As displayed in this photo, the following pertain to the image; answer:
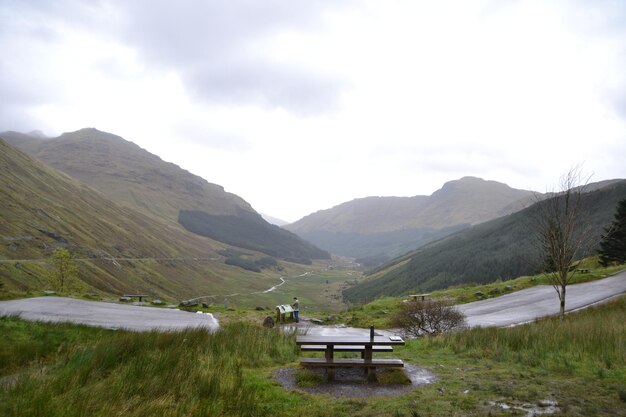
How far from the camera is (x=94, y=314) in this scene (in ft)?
66.5

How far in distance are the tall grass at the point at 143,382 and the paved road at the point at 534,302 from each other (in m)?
14.4

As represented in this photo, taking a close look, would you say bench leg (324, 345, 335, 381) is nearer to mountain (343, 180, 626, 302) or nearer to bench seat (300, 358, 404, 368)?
bench seat (300, 358, 404, 368)

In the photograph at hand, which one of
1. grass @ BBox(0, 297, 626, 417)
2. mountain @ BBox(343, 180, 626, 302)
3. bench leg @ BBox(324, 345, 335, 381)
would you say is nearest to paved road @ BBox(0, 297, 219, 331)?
grass @ BBox(0, 297, 626, 417)

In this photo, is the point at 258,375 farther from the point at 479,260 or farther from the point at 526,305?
the point at 479,260

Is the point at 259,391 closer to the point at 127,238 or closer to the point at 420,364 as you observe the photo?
the point at 420,364

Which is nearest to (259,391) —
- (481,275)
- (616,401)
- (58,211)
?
(616,401)

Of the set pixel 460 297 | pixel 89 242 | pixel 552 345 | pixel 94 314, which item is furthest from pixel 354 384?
pixel 89 242

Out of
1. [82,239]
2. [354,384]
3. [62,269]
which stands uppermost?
[82,239]

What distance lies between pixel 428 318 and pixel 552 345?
8401 mm

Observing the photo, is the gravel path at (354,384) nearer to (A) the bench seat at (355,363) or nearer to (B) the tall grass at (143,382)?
(A) the bench seat at (355,363)

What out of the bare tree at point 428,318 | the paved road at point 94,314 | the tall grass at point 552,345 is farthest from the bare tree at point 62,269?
the tall grass at point 552,345

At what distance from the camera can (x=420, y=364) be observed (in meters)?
11.2

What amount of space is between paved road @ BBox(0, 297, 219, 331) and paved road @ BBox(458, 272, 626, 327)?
14.3m

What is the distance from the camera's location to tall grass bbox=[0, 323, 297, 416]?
5512 millimetres
